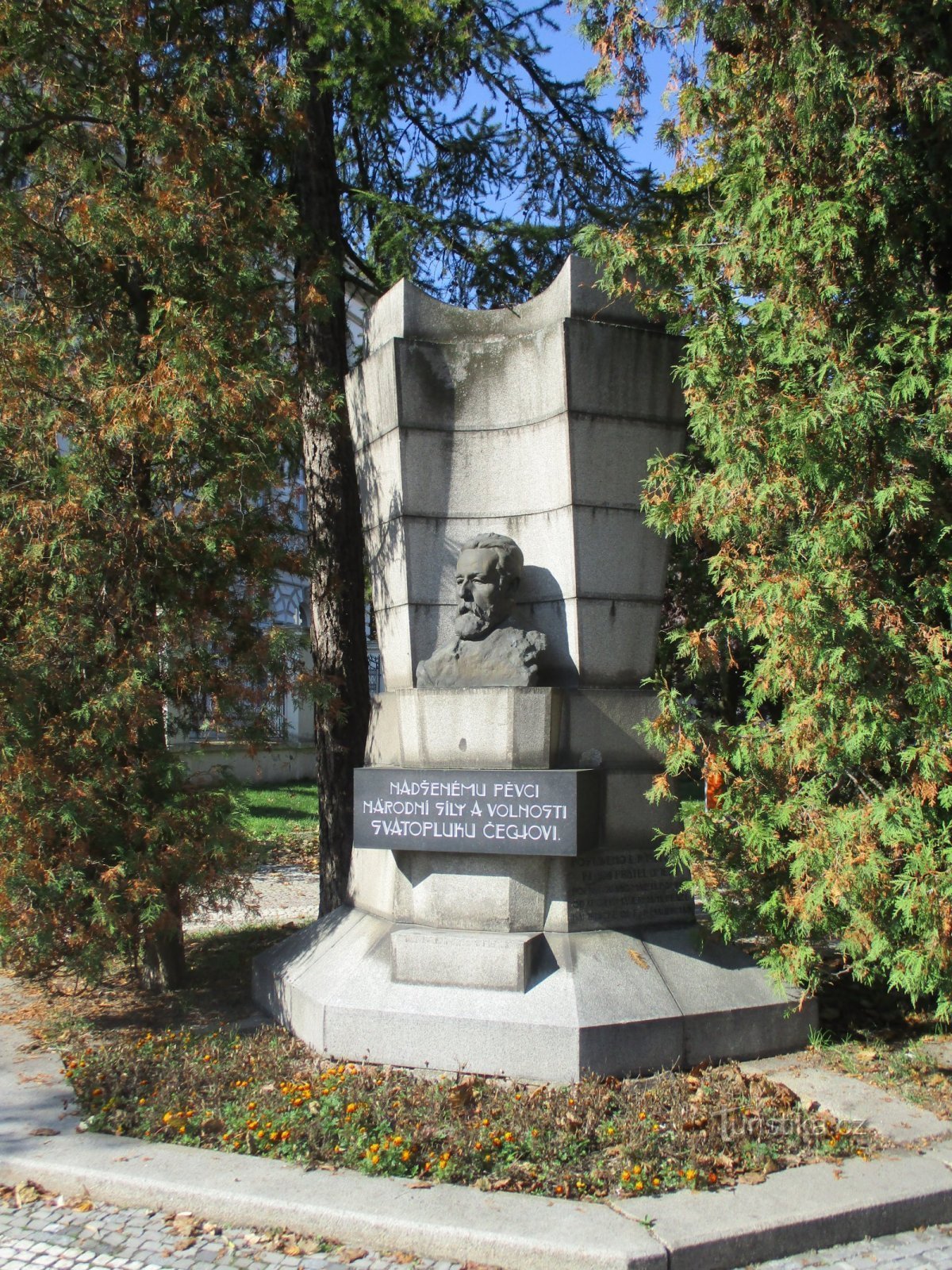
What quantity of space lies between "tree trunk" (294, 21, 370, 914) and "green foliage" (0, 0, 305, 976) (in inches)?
42.3

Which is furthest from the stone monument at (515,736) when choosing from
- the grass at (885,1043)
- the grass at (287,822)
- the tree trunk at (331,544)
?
the grass at (287,822)

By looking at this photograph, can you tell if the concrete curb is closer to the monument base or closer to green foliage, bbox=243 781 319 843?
the monument base

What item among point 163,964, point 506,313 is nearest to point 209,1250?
point 163,964

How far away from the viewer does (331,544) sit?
828cm

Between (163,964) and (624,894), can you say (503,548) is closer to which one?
(624,894)

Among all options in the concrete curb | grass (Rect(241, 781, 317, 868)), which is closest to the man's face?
the concrete curb

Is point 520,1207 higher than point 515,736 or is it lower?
lower

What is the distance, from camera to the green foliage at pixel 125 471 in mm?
5980

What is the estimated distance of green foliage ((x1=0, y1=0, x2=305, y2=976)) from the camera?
19.6ft

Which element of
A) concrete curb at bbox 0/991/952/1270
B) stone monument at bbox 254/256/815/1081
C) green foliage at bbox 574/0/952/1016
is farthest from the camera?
stone monument at bbox 254/256/815/1081

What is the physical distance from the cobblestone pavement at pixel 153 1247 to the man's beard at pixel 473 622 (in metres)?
2.96

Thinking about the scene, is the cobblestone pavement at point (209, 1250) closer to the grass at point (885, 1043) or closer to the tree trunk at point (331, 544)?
the grass at point (885, 1043)

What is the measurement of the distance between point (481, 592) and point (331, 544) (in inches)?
112

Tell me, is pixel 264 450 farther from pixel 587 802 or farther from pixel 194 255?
pixel 587 802
